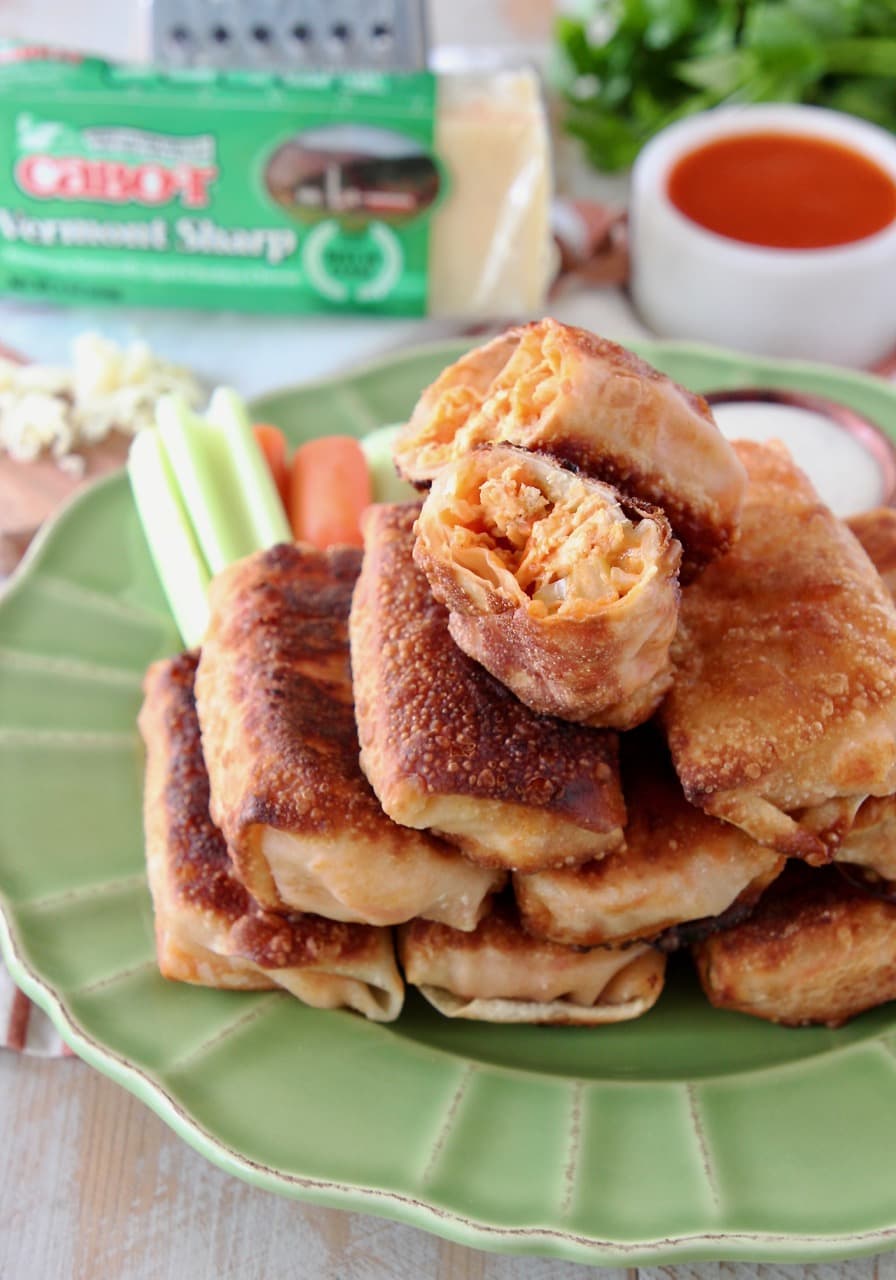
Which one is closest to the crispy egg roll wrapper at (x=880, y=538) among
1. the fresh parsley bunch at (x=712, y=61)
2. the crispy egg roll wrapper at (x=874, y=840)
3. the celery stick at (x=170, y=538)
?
the crispy egg roll wrapper at (x=874, y=840)

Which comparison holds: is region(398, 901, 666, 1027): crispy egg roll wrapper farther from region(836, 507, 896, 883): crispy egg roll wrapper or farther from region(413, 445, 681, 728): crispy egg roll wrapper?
region(413, 445, 681, 728): crispy egg roll wrapper

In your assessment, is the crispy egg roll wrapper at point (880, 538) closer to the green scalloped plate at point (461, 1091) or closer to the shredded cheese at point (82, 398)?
the green scalloped plate at point (461, 1091)

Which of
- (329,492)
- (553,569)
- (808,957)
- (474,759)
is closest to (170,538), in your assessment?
(329,492)

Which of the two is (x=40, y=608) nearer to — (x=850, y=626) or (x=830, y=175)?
(x=850, y=626)

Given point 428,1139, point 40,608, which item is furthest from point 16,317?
point 428,1139

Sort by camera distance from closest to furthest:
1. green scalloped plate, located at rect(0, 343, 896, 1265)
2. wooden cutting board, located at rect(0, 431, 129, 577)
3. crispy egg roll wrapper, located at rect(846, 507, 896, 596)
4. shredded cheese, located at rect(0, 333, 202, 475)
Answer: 1. green scalloped plate, located at rect(0, 343, 896, 1265)
2. crispy egg roll wrapper, located at rect(846, 507, 896, 596)
3. wooden cutting board, located at rect(0, 431, 129, 577)
4. shredded cheese, located at rect(0, 333, 202, 475)

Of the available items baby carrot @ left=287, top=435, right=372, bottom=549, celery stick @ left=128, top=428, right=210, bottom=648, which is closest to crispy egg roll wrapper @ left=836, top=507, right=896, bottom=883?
baby carrot @ left=287, top=435, right=372, bottom=549
